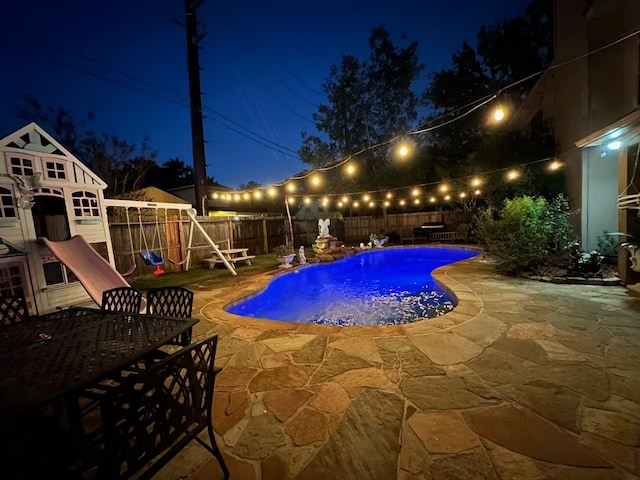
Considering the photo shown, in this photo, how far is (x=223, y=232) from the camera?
1101cm

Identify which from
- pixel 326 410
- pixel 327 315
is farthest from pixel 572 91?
pixel 326 410

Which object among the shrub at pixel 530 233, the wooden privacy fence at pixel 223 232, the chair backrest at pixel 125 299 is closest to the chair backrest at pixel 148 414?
the chair backrest at pixel 125 299

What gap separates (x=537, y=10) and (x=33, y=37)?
23311 mm

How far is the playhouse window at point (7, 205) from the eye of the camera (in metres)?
4.24

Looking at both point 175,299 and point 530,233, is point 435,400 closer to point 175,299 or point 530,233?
point 175,299

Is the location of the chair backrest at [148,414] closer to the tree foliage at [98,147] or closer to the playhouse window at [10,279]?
the playhouse window at [10,279]

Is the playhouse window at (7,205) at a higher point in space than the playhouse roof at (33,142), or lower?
Result: lower

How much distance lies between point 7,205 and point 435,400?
21.4ft

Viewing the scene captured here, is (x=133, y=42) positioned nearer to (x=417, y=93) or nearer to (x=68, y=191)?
(x=68, y=191)

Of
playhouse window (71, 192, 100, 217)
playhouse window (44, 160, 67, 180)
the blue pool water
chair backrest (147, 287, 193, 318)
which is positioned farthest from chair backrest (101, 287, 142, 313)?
playhouse window (44, 160, 67, 180)

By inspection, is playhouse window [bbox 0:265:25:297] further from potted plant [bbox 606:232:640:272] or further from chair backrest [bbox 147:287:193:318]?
potted plant [bbox 606:232:640:272]

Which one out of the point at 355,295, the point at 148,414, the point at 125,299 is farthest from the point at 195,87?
the point at 148,414

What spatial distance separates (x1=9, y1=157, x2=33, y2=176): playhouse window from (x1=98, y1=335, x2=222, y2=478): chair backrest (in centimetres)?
534

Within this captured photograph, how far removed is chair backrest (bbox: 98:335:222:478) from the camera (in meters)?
1.16
